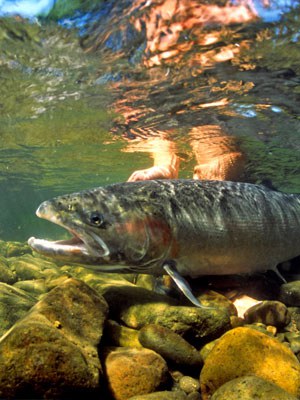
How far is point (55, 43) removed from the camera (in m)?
7.23

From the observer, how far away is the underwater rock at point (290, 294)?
5336mm

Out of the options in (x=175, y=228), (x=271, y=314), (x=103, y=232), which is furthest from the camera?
(x=175, y=228)

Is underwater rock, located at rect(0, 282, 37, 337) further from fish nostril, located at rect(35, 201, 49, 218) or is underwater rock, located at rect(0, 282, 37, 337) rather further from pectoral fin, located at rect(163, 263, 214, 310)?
pectoral fin, located at rect(163, 263, 214, 310)

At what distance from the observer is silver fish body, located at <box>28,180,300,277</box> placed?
407 cm

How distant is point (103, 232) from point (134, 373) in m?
1.72

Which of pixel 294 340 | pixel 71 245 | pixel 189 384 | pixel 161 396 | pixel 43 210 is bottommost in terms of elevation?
pixel 294 340

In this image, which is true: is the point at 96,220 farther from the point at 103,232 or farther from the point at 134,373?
the point at 134,373

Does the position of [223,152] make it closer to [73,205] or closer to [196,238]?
[196,238]

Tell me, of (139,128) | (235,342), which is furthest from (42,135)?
(235,342)

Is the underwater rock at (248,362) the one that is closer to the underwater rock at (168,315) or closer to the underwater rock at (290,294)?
the underwater rock at (168,315)

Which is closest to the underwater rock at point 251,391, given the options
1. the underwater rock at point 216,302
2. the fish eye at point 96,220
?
the underwater rock at point 216,302

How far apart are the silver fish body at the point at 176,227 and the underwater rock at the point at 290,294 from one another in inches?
22.2

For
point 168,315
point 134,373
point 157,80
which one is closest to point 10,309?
point 134,373

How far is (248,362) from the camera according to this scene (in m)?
3.11
